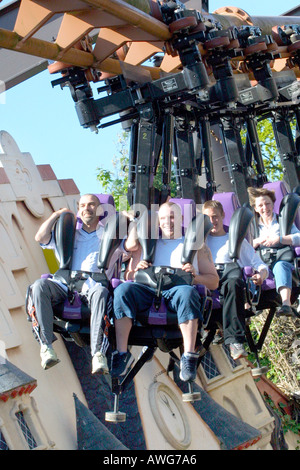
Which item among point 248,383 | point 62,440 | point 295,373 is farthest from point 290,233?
point 295,373

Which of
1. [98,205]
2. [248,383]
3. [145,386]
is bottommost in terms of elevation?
[248,383]

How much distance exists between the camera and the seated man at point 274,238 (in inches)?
266

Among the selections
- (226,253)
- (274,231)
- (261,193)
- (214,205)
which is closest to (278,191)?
(261,193)

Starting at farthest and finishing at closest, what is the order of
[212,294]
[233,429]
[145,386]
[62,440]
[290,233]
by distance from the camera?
[233,429] < [145,386] < [62,440] < [290,233] < [212,294]

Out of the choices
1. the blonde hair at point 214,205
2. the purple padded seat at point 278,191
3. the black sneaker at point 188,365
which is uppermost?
the blonde hair at point 214,205

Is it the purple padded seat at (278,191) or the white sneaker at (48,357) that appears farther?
the purple padded seat at (278,191)

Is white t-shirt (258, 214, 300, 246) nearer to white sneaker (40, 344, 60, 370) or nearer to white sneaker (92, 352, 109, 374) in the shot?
white sneaker (92, 352, 109, 374)

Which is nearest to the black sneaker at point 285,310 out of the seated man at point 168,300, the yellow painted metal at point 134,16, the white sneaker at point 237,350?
the white sneaker at point 237,350

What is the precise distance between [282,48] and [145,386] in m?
3.78

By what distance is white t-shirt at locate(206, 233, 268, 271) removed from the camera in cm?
641

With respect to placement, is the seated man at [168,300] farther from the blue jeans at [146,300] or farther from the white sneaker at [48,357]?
the white sneaker at [48,357]

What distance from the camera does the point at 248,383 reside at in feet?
37.1

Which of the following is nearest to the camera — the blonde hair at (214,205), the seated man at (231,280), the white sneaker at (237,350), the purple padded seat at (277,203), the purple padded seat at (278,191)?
the seated man at (231,280)

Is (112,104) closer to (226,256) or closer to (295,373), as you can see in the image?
(226,256)
